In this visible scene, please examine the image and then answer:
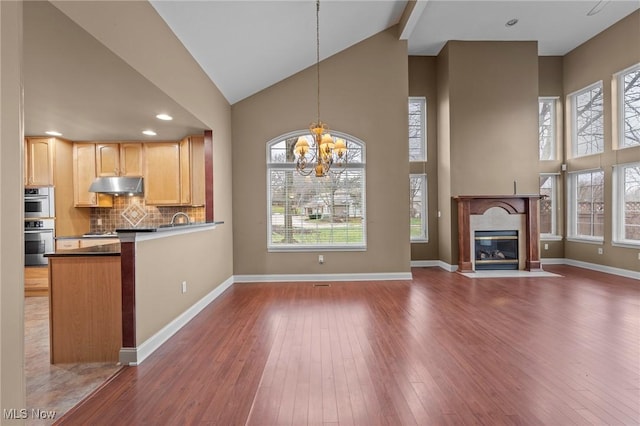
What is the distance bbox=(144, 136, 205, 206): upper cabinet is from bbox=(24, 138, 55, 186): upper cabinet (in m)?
1.36

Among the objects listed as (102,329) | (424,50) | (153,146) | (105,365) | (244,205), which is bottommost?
(105,365)

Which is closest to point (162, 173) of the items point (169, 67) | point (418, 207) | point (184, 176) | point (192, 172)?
point (184, 176)

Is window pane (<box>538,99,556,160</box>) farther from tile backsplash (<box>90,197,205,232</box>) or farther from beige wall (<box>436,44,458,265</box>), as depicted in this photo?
tile backsplash (<box>90,197,205,232</box>)

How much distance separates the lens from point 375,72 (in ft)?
18.4

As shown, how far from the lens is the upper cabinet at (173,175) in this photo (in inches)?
201

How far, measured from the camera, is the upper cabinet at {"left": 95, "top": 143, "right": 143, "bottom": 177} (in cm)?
524

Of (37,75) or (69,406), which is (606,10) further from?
(69,406)

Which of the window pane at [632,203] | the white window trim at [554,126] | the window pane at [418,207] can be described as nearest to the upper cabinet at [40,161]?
the window pane at [418,207]

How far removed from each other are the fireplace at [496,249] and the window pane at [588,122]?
2524 millimetres

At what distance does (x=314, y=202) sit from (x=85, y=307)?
3675 mm

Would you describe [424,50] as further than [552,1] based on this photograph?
Yes

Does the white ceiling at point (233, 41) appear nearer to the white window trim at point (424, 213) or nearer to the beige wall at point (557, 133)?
the beige wall at point (557, 133)

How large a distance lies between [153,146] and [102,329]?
3.39 metres

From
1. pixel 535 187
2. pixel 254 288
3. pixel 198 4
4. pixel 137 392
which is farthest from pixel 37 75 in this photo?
pixel 535 187
